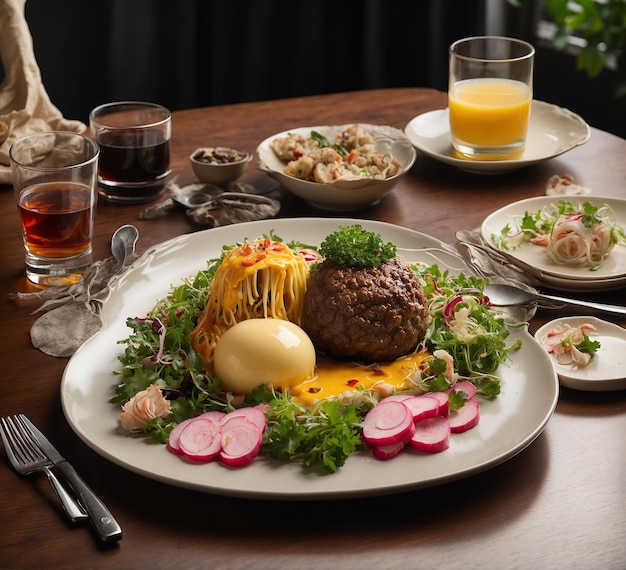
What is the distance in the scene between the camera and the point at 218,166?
3352 millimetres

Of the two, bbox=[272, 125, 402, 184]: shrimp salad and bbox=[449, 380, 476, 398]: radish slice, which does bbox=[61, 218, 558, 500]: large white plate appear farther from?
bbox=[272, 125, 402, 184]: shrimp salad

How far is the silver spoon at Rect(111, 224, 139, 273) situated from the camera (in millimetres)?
2807

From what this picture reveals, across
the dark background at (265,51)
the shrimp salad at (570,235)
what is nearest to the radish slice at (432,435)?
the shrimp salad at (570,235)

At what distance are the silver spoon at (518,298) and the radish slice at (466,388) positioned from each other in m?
0.49

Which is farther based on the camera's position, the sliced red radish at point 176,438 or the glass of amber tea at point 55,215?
the glass of amber tea at point 55,215

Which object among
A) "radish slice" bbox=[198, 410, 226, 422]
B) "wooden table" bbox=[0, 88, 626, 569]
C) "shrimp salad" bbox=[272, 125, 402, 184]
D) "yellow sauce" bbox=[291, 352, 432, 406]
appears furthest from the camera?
"shrimp salad" bbox=[272, 125, 402, 184]

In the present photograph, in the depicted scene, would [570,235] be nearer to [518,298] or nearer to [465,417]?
[518,298]

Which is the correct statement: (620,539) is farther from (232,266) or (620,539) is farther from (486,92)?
(486,92)

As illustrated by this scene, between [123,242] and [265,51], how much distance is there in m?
3.70

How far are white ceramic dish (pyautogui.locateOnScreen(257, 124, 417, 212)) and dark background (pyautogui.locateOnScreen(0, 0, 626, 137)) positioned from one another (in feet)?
9.32

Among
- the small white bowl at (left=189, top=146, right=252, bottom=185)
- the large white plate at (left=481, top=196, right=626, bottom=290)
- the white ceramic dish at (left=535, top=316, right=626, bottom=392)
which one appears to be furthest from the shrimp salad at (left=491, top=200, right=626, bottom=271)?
the small white bowl at (left=189, top=146, right=252, bottom=185)

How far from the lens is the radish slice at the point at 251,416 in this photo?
1917 millimetres

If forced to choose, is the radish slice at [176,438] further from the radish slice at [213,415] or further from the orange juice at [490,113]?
the orange juice at [490,113]

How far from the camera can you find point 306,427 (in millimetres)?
1907
